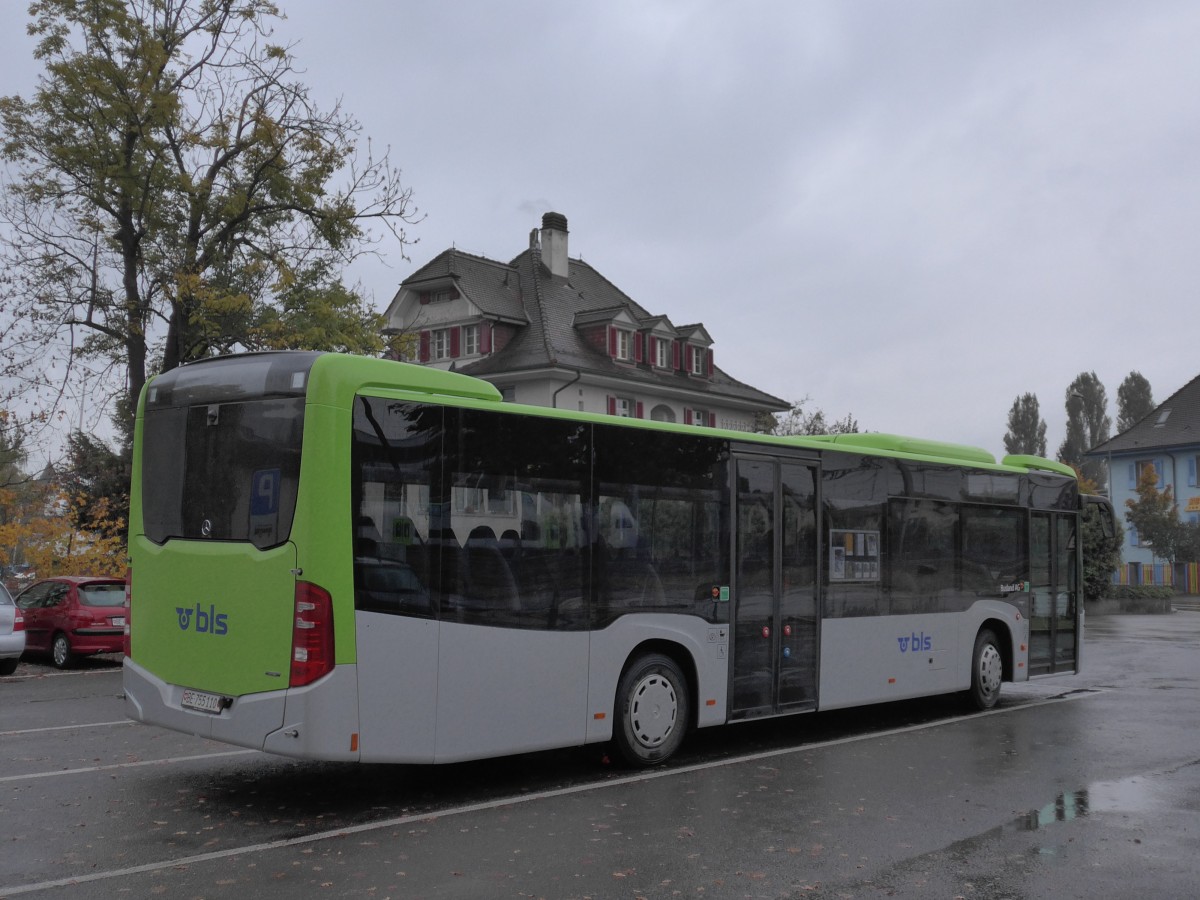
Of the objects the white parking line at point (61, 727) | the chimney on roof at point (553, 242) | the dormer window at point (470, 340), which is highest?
the chimney on roof at point (553, 242)

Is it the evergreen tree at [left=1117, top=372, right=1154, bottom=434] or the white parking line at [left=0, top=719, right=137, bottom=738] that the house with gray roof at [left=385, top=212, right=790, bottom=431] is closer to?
the white parking line at [left=0, top=719, right=137, bottom=738]

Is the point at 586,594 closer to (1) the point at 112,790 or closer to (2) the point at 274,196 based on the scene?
(1) the point at 112,790

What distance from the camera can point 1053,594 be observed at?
51.3 ft

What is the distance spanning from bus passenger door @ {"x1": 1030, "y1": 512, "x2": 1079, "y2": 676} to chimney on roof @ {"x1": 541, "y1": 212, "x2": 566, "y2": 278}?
1567 inches

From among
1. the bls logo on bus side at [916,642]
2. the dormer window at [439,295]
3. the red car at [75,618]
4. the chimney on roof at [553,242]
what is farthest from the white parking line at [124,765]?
the chimney on roof at [553,242]

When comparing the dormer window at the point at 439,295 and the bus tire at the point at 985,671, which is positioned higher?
the dormer window at the point at 439,295

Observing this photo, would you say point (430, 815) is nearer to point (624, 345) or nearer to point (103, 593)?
point (103, 593)

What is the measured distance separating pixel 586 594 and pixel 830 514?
360 centimetres

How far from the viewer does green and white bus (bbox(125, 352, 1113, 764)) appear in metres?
7.88

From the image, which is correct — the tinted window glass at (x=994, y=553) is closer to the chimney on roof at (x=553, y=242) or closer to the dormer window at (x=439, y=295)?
the dormer window at (x=439, y=295)

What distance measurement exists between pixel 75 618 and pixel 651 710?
551 inches

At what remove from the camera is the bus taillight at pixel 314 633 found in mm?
7715

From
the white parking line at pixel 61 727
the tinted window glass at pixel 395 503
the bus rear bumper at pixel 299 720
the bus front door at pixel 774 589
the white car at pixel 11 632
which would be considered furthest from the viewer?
the white car at pixel 11 632

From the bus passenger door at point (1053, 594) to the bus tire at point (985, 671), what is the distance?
810mm
